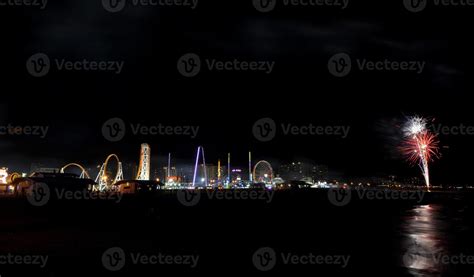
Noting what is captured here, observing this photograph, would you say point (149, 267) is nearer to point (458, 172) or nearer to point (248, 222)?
point (248, 222)

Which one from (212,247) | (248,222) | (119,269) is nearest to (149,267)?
(119,269)
